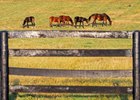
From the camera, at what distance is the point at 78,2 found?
5844 centimetres

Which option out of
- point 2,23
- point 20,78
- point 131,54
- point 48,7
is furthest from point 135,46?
point 48,7

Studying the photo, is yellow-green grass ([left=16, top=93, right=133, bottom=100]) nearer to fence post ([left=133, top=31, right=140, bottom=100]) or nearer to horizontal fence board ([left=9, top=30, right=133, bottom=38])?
fence post ([left=133, top=31, right=140, bottom=100])

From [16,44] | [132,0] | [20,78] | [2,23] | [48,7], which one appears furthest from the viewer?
[132,0]

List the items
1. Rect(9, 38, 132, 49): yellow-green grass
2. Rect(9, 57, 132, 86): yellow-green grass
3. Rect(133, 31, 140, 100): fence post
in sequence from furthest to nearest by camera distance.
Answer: Rect(9, 38, 132, 49): yellow-green grass
Rect(9, 57, 132, 86): yellow-green grass
Rect(133, 31, 140, 100): fence post

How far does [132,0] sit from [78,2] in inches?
255

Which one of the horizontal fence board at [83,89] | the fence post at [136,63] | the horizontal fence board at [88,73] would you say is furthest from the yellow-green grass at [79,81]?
the fence post at [136,63]

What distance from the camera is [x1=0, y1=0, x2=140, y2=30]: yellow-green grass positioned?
41.2m

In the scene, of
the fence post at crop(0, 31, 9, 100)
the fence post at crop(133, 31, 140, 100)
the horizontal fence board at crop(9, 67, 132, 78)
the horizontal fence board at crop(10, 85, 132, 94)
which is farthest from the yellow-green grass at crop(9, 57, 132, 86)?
the fence post at crop(0, 31, 9, 100)

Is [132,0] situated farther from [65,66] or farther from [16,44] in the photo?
[65,66]

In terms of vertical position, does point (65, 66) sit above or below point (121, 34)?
below

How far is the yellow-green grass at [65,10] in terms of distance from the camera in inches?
1620

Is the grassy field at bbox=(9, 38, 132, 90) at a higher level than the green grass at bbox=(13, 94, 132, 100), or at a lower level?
higher

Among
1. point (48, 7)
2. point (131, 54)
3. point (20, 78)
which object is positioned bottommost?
point (20, 78)

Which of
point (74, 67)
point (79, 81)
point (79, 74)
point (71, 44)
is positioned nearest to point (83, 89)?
point (79, 74)
